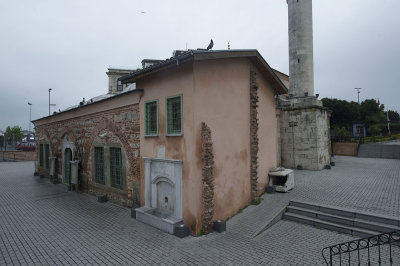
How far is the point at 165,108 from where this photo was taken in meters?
8.52

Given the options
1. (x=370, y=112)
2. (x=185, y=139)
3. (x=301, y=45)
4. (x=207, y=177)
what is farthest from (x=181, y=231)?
(x=370, y=112)

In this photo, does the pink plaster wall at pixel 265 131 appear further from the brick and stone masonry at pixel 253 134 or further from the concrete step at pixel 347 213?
the concrete step at pixel 347 213

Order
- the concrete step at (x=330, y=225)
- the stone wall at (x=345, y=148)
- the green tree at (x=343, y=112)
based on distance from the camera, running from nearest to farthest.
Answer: the concrete step at (x=330, y=225) < the stone wall at (x=345, y=148) < the green tree at (x=343, y=112)

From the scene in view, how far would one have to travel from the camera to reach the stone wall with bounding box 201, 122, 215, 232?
7488mm

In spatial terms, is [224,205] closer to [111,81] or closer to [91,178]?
[91,178]

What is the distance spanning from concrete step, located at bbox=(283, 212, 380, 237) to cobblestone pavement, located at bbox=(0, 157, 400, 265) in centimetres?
24

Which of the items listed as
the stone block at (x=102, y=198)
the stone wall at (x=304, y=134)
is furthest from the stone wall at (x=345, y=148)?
the stone block at (x=102, y=198)

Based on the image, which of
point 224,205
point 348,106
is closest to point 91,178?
point 224,205

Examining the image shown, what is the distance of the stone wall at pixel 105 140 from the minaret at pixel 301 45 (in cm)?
1271

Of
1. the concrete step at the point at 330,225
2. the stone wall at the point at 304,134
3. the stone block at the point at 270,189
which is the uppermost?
the stone wall at the point at 304,134

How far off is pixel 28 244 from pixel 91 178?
5859 millimetres

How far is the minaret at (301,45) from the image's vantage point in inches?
674

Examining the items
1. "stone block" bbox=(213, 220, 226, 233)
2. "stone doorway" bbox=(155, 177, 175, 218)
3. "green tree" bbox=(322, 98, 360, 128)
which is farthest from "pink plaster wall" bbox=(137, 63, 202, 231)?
"green tree" bbox=(322, 98, 360, 128)

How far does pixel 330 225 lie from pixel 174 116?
6306 mm
